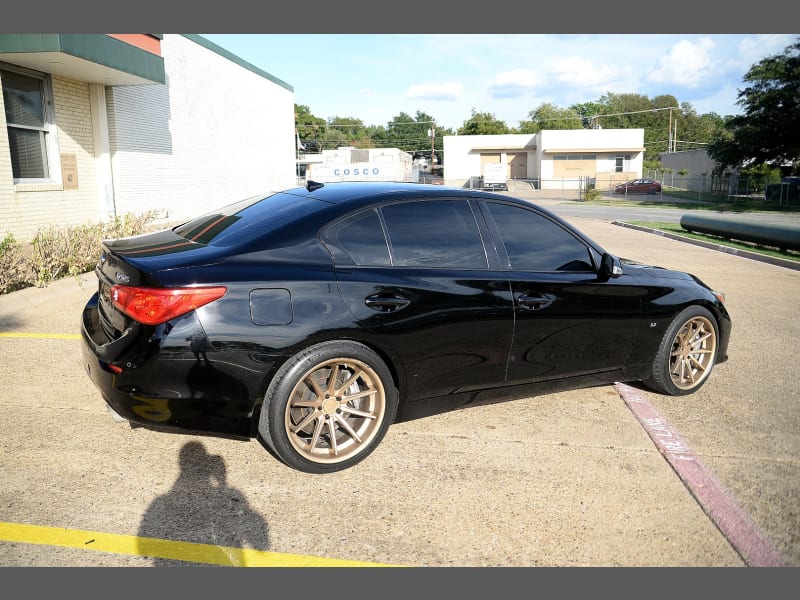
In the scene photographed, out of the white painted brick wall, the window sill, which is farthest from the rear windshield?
the white painted brick wall

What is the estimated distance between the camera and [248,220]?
4.00 m

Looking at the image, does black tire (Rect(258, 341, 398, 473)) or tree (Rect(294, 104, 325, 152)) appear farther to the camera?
tree (Rect(294, 104, 325, 152))

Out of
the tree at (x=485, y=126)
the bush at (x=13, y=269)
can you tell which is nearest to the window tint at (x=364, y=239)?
the bush at (x=13, y=269)

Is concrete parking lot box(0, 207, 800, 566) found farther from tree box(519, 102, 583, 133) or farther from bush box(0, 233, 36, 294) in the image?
tree box(519, 102, 583, 133)

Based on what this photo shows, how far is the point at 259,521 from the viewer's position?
3178 millimetres

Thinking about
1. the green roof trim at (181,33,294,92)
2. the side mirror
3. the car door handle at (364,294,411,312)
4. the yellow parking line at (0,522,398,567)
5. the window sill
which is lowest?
the yellow parking line at (0,522,398,567)

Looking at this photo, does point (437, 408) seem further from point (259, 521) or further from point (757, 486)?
point (757, 486)

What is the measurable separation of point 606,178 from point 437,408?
200ft

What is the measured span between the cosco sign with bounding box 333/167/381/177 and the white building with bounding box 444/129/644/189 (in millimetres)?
22433

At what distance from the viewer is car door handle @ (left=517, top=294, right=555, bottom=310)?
4.15 meters

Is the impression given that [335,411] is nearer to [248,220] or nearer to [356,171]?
[248,220]

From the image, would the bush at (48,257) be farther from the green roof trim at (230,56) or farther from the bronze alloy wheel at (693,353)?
the green roof trim at (230,56)

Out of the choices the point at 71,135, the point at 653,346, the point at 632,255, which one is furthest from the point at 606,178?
the point at 653,346

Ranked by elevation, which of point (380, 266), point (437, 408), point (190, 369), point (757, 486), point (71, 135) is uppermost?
point (71, 135)
